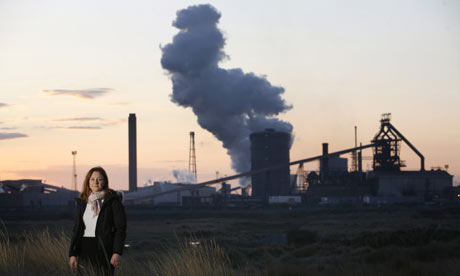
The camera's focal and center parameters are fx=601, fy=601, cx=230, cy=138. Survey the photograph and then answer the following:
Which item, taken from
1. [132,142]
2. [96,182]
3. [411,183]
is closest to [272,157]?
[411,183]

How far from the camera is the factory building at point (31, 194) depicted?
11175 centimetres

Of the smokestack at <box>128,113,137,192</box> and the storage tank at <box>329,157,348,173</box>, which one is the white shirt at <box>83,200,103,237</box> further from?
the storage tank at <box>329,157,348,173</box>

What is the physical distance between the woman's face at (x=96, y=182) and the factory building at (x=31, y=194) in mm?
109658

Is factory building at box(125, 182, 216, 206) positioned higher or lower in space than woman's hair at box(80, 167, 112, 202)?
lower

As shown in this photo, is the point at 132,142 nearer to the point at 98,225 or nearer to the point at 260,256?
the point at 260,256

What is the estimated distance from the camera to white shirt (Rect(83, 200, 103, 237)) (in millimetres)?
6883

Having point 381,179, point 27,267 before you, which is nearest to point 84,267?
point 27,267

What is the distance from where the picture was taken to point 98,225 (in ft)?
22.5

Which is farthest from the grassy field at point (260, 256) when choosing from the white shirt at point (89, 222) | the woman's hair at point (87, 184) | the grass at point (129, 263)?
the woman's hair at point (87, 184)

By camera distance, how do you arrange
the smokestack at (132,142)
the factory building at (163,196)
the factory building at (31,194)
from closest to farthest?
1. the factory building at (31,194)
2. the smokestack at (132,142)
3. the factory building at (163,196)

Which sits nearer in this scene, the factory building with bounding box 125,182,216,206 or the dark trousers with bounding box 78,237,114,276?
the dark trousers with bounding box 78,237,114,276

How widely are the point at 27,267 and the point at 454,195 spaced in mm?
103375

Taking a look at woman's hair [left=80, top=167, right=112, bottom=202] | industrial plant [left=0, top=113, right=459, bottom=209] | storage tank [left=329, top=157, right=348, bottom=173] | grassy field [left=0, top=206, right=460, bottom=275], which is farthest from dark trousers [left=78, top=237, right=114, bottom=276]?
storage tank [left=329, top=157, right=348, bottom=173]

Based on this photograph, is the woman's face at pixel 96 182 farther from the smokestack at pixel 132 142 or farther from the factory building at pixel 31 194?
the smokestack at pixel 132 142
